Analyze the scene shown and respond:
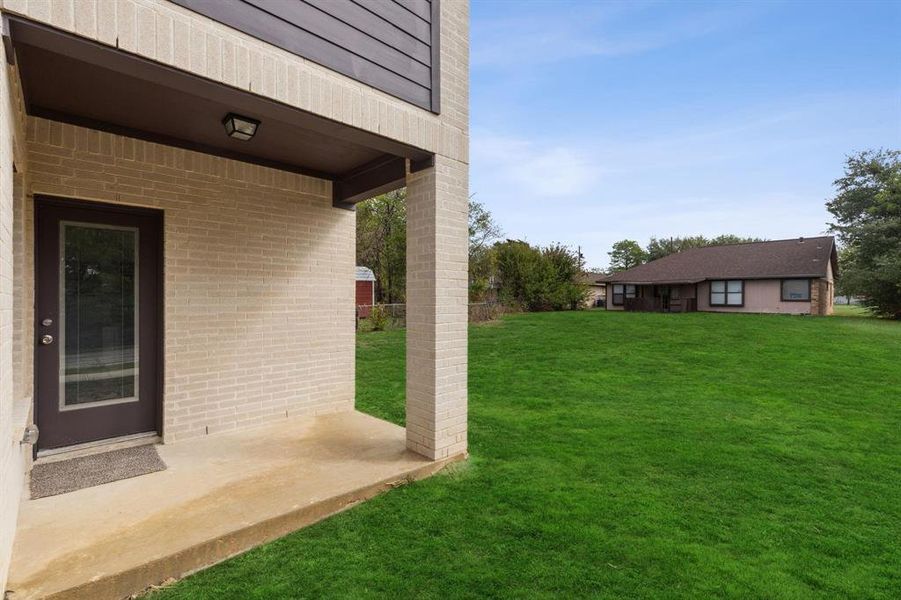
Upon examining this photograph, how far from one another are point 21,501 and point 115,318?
1.51 meters

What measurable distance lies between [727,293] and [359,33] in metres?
25.8

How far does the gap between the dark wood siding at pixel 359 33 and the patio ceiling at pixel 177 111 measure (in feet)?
1.24

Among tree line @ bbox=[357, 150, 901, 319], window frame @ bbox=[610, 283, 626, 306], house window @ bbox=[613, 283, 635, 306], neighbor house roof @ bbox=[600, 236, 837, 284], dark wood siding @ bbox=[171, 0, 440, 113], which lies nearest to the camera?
dark wood siding @ bbox=[171, 0, 440, 113]

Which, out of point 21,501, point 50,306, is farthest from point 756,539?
point 50,306

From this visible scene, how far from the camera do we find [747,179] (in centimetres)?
2452

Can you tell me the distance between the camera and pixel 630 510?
9.00 ft

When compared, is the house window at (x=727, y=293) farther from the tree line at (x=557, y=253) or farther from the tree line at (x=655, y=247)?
the tree line at (x=655, y=247)

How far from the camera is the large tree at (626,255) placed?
185ft

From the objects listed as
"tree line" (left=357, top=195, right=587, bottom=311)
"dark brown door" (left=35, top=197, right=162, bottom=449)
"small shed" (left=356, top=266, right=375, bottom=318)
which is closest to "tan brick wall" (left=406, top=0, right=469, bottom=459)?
"dark brown door" (left=35, top=197, right=162, bottom=449)

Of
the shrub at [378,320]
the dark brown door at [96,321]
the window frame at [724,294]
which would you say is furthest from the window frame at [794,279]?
the dark brown door at [96,321]

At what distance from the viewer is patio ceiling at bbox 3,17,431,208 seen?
2.05 metres

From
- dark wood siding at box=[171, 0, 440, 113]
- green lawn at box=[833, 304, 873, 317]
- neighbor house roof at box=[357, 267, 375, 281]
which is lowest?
green lawn at box=[833, 304, 873, 317]

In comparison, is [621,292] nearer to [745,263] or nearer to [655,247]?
[745,263]

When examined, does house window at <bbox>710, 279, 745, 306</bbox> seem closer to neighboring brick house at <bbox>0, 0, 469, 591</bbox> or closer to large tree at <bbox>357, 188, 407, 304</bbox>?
large tree at <bbox>357, 188, 407, 304</bbox>
